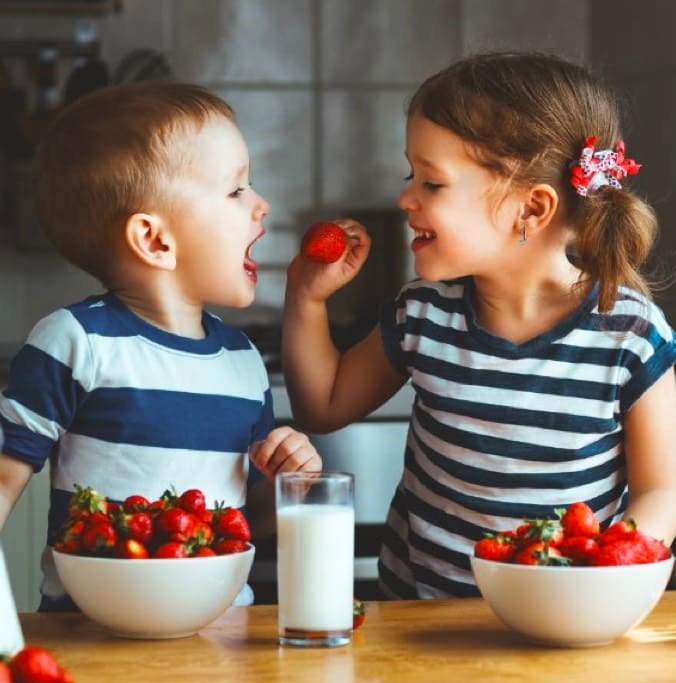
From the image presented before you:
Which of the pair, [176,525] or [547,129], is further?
[547,129]

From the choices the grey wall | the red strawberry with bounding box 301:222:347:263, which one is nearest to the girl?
the red strawberry with bounding box 301:222:347:263

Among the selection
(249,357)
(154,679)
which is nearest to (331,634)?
(154,679)

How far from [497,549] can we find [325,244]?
0.60 m

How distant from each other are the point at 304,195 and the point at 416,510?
5.43 ft

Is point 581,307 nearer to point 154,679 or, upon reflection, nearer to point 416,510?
point 416,510

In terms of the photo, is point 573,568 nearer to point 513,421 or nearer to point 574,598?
point 574,598

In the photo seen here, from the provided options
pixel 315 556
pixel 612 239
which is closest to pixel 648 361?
pixel 612 239

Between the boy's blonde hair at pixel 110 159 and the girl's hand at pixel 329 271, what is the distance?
0.23 m

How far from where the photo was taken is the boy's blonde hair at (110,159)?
1417 mm

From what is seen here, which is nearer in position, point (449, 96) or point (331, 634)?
point (331, 634)

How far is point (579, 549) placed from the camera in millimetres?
1041

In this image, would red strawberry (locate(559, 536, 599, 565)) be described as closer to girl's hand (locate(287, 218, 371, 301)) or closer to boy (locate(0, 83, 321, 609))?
boy (locate(0, 83, 321, 609))

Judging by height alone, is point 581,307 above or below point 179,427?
above

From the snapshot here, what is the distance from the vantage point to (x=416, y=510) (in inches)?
60.5
